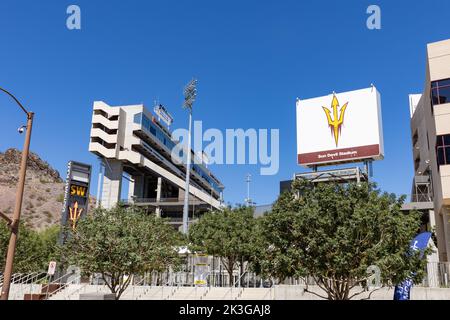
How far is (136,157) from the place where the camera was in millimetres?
72688

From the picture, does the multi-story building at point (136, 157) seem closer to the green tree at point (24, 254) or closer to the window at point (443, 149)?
the green tree at point (24, 254)

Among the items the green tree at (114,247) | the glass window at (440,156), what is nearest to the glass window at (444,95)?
the glass window at (440,156)

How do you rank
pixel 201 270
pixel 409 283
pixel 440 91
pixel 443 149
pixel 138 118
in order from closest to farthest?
1. pixel 409 283
2. pixel 443 149
3. pixel 440 91
4. pixel 201 270
5. pixel 138 118

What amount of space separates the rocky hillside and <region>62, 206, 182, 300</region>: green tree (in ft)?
259

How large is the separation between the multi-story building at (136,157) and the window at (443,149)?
1946 inches

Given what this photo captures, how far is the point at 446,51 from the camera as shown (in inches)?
1305

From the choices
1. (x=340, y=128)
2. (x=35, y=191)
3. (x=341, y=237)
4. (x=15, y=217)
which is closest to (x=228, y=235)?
(x=340, y=128)

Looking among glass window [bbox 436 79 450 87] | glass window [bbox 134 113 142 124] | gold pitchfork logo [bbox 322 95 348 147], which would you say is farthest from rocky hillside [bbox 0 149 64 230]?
glass window [bbox 436 79 450 87]

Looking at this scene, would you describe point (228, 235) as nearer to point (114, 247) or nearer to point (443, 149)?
point (114, 247)

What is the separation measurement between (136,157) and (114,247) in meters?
51.2

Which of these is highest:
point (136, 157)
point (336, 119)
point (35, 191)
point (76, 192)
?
point (35, 191)

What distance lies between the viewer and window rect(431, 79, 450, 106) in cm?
3262

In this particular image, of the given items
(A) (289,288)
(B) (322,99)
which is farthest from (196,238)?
(B) (322,99)
